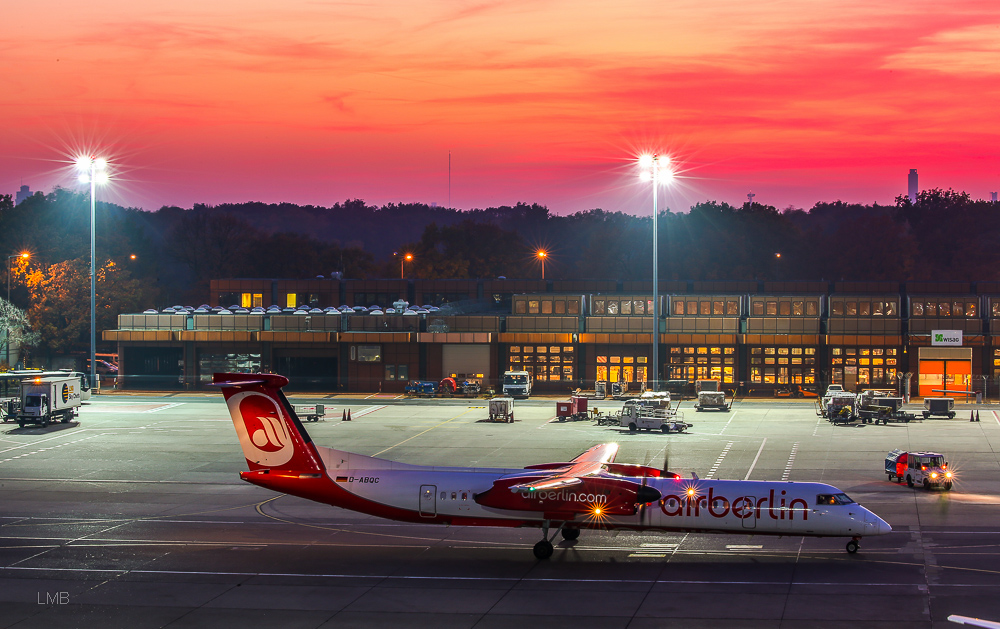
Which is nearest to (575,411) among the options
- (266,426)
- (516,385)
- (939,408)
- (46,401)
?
(516,385)

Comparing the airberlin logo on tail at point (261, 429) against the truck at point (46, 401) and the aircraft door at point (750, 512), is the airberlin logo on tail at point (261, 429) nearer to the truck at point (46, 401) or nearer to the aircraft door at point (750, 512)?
the aircraft door at point (750, 512)

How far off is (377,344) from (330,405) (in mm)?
14590

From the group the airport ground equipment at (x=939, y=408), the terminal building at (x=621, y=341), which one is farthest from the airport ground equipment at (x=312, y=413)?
the airport ground equipment at (x=939, y=408)

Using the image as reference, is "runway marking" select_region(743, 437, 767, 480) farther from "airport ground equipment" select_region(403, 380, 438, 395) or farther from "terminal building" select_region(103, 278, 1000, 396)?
"airport ground equipment" select_region(403, 380, 438, 395)

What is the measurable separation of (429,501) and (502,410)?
137 ft

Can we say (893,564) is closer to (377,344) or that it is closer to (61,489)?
(61,489)

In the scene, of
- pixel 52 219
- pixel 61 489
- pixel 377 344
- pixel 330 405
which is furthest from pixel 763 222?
pixel 61 489

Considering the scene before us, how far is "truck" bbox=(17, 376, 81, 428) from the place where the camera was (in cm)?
7250

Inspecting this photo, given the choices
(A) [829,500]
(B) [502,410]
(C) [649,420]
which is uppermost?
(A) [829,500]

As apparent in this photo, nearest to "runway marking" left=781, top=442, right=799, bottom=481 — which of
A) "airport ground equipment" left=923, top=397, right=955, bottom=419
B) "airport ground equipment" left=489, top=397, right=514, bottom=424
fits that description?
"airport ground equipment" left=923, top=397, right=955, bottom=419

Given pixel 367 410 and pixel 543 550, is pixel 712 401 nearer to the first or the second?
pixel 367 410

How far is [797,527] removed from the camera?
116ft

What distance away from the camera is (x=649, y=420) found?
234ft

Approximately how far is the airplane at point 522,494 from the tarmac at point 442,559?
54.9 inches
